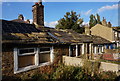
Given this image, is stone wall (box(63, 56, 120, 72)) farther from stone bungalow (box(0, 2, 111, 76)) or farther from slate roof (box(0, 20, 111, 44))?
slate roof (box(0, 20, 111, 44))

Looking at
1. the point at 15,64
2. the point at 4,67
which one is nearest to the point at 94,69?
the point at 15,64

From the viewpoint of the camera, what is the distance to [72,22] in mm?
33875

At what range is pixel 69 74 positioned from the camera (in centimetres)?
552

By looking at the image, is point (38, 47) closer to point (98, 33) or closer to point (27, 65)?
point (27, 65)

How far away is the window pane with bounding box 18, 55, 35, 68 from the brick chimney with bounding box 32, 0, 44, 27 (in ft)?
17.8

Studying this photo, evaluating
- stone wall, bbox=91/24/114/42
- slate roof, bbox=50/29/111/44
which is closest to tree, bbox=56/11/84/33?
stone wall, bbox=91/24/114/42

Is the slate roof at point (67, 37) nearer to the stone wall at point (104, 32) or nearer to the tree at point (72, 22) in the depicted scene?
the stone wall at point (104, 32)

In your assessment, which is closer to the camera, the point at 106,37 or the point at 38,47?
the point at 38,47

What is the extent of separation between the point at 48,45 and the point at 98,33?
751 inches

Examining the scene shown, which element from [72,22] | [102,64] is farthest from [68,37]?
[72,22]

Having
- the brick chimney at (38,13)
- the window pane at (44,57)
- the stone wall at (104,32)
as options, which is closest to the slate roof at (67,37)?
the brick chimney at (38,13)

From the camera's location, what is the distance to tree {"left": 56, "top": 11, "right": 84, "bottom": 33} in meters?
32.7

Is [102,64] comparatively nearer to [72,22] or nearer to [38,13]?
[38,13]

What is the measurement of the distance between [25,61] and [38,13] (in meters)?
6.61
